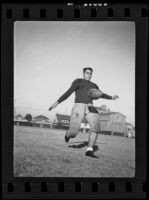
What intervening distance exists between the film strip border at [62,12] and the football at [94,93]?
0.34m

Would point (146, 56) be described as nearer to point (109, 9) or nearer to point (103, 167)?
point (109, 9)

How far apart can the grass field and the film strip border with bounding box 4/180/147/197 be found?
1.5 inches

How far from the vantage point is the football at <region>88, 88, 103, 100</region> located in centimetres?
152

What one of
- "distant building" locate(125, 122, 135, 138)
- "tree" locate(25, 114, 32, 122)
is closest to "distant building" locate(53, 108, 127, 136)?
"distant building" locate(125, 122, 135, 138)

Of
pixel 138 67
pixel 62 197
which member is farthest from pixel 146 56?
pixel 62 197

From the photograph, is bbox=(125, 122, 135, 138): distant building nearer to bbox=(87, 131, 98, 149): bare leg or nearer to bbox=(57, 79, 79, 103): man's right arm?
bbox=(87, 131, 98, 149): bare leg

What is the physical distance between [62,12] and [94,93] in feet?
1.37

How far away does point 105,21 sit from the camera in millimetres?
1520

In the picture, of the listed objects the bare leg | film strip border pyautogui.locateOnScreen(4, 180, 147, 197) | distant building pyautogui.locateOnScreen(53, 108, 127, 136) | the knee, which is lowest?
film strip border pyautogui.locateOnScreen(4, 180, 147, 197)

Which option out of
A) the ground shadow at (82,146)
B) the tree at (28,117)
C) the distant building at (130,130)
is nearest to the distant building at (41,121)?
the tree at (28,117)

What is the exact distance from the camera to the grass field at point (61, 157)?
4.95ft

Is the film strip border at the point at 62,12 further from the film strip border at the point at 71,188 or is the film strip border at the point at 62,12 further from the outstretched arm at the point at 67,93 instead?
the film strip border at the point at 71,188

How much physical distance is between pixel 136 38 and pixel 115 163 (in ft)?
1.99

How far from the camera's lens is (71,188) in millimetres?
1517
